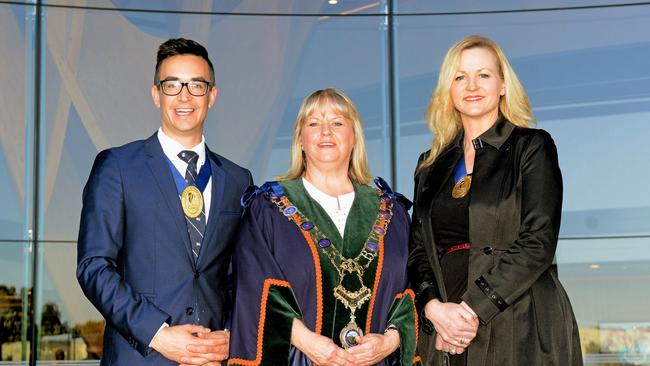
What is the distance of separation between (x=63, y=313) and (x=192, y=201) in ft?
11.1

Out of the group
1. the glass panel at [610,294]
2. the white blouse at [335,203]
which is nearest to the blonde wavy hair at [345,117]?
the white blouse at [335,203]

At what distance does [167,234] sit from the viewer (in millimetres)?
2967

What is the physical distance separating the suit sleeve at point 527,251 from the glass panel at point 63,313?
3740mm

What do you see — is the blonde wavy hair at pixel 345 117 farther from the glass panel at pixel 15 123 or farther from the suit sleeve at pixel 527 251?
the glass panel at pixel 15 123

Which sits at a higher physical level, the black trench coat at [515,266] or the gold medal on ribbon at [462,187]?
the gold medal on ribbon at [462,187]

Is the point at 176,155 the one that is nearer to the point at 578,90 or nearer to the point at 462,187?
the point at 462,187

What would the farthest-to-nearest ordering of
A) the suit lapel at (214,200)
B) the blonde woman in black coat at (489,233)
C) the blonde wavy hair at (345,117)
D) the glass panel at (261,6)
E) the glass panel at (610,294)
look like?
the glass panel at (261,6), the glass panel at (610,294), the blonde wavy hair at (345,117), the suit lapel at (214,200), the blonde woman in black coat at (489,233)

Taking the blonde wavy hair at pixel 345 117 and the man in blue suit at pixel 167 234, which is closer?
the man in blue suit at pixel 167 234

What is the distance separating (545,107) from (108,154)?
3.79 meters

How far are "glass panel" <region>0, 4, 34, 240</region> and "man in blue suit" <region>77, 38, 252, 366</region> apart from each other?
130 inches

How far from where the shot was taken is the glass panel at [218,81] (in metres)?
6.19

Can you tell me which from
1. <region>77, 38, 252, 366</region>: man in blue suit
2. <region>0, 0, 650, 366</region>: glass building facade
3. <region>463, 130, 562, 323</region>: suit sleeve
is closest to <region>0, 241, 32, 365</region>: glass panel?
<region>0, 0, 650, 366</region>: glass building facade

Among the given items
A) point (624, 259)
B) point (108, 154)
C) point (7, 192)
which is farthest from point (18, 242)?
point (624, 259)

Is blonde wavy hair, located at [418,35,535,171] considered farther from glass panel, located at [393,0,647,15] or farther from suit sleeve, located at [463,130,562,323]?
glass panel, located at [393,0,647,15]
